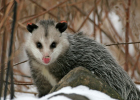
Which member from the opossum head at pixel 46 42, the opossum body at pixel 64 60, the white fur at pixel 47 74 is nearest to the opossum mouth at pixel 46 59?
the opossum head at pixel 46 42

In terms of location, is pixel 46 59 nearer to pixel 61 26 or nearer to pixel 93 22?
pixel 61 26

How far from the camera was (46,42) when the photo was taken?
7.35 ft

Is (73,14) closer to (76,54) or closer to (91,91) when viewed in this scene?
(76,54)

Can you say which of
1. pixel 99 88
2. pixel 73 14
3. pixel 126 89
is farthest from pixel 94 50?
pixel 73 14

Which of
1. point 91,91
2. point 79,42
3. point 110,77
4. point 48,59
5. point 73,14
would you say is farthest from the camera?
point 73,14

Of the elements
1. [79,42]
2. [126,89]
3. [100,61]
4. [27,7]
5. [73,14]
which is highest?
[27,7]

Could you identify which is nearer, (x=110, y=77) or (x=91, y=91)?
(x=91, y=91)

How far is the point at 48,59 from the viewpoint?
2168 millimetres

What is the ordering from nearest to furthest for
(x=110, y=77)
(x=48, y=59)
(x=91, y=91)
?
(x=91, y=91)
(x=48, y=59)
(x=110, y=77)

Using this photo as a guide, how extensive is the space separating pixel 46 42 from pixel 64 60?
0.32 metres

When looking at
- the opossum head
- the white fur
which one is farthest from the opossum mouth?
the white fur

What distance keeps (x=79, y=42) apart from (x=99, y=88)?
77 cm

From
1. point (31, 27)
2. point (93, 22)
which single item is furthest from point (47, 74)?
point (93, 22)

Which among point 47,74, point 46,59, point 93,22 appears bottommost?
point 47,74
